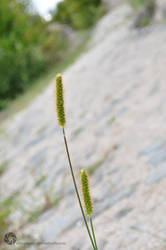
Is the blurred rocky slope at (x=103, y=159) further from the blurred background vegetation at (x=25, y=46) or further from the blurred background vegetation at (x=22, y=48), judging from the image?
the blurred background vegetation at (x=22, y=48)

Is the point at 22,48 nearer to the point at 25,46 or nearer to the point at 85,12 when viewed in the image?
the point at 25,46

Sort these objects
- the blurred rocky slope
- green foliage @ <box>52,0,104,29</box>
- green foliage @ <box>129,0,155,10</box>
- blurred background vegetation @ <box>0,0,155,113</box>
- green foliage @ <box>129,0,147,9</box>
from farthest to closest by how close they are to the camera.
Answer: green foliage @ <box>52,0,104,29</box> → blurred background vegetation @ <box>0,0,155,113</box> → green foliage @ <box>129,0,147,9</box> → green foliage @ <box>129,0,155,10</box> → the blurred rocky slope

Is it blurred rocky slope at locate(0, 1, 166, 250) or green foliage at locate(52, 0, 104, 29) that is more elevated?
green foliage at locate(52, 0, 104, 29)

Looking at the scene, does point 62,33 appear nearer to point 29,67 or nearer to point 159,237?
point 29,67

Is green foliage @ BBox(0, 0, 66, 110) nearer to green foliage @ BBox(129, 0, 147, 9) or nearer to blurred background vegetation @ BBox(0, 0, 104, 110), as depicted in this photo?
blurred background vegetation @ BBox(0, 0, 104, 110)

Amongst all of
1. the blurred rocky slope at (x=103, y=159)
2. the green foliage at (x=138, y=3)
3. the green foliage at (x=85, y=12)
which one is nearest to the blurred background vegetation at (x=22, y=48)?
the green foliage at (x=85, y=12)

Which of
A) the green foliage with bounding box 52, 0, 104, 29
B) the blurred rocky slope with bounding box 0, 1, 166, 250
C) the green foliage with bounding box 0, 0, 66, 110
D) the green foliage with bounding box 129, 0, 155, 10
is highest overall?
the green foliage with bounding box 52, 0, 104, 29

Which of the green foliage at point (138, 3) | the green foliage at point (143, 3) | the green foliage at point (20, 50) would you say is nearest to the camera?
the green foliage at point (143, 3)

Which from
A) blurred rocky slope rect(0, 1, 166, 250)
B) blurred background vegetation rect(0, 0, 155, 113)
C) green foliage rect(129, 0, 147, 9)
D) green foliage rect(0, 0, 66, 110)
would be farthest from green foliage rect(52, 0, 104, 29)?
blurred rocky slope rect(0, 1, 166, 250)

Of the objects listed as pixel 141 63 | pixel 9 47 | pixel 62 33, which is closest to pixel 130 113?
pixel 141 63

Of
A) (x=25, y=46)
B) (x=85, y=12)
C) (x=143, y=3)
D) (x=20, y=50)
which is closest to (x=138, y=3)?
(x=143, y=3)
